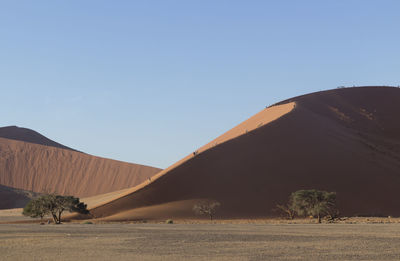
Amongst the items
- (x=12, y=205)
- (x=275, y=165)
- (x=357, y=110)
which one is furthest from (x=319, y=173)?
(x=12, y=205)

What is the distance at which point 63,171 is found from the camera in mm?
113312

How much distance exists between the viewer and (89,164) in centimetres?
11631

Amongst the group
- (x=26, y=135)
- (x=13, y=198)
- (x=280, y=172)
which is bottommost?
(x=13, y=198)

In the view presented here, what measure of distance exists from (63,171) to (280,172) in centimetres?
6451

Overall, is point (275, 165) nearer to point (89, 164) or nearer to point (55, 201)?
point (55, 201)

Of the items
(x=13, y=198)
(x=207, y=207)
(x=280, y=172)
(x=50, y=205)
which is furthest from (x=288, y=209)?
(x=13, y=198)

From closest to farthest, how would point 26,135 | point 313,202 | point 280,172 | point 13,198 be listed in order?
point 313,202 → point 280,172 → point 13,198 → point 26,135

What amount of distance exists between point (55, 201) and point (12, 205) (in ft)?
133

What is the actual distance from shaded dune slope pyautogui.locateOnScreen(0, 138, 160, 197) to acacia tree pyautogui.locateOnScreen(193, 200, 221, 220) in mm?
54157

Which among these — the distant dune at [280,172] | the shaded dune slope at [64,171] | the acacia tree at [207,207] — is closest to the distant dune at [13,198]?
the shaded dune slope at [64,171]

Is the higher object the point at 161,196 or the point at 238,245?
the point at 161,196

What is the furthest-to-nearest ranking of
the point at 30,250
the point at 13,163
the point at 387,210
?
the point at 13,163
the point at 387,210
the point at 30,250

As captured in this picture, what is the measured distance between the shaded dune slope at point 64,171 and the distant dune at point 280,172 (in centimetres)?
4070

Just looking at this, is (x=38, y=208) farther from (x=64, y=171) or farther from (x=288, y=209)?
→ (x=64, y=171)
